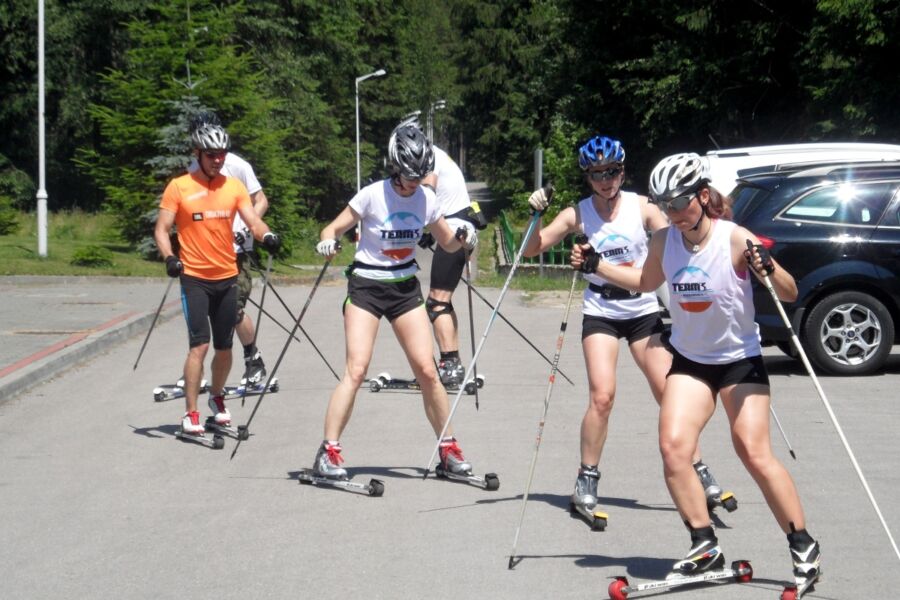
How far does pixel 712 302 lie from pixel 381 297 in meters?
2.61

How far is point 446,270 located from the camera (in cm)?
1097

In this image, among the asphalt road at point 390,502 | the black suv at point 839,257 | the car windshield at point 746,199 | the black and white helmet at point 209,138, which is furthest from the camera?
the car windshield at point 746,199

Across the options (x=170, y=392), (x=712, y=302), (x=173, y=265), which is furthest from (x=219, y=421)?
(x=712, y=302)

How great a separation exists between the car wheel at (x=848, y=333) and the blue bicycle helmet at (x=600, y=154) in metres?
5.51

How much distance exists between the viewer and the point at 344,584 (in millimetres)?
5648

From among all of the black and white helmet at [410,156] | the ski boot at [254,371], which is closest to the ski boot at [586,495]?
the black and white helmet at [410,156]

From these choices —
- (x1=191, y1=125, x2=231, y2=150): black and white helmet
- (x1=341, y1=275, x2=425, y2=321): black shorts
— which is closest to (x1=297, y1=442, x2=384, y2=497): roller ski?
(x1=341, y1=275, x2=425, y2=321): black shorts

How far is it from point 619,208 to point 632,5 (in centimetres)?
3130

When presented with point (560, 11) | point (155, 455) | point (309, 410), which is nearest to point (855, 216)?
point (309, 410)

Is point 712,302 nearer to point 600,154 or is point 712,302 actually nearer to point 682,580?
point 682,580

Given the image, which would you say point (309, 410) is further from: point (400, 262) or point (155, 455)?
point (400, 262)

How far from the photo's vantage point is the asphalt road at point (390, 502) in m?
5.75

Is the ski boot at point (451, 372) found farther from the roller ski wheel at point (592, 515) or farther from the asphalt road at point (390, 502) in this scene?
the roller ski wheel at point (592, 515)

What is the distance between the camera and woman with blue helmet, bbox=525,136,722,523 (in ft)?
22.4
